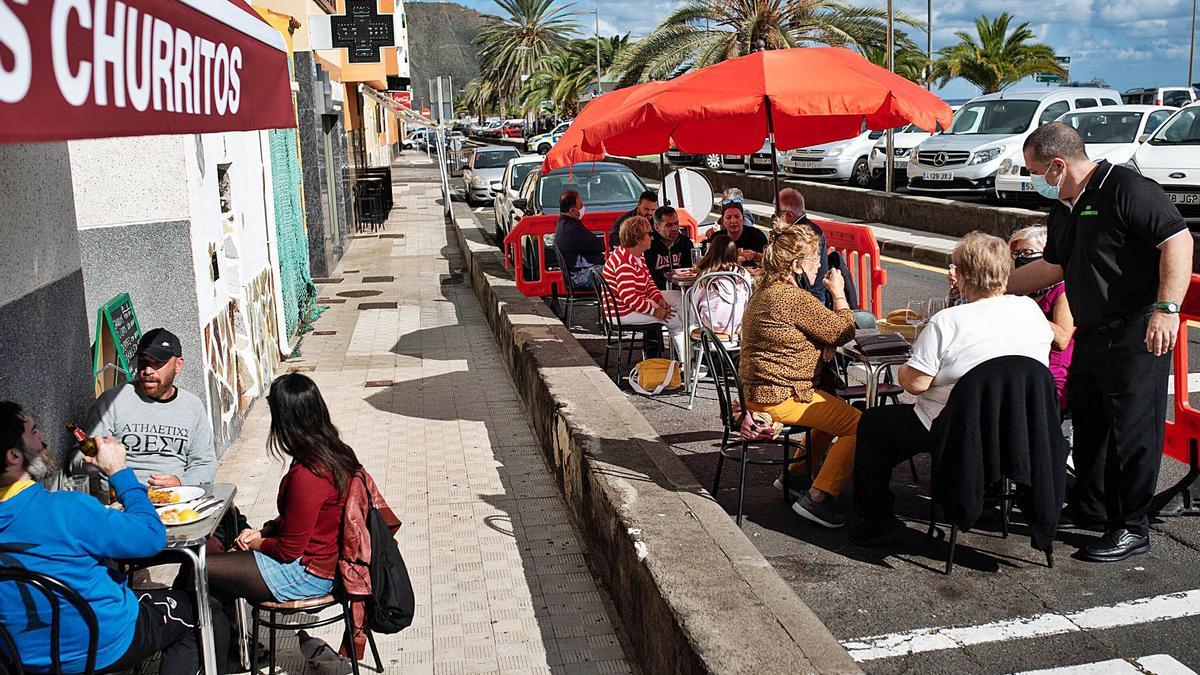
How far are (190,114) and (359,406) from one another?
5664 millimetres

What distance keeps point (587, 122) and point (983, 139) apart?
1544 centimetres

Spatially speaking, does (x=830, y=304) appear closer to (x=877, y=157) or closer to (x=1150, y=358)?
(x=1150, y=358)

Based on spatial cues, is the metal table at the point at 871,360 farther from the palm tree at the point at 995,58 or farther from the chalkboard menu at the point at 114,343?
the palm tree at the point at 995,58

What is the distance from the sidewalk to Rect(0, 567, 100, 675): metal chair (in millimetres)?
1263

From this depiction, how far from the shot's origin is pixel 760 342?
17.9 feet

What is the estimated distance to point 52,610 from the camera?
3215 mm

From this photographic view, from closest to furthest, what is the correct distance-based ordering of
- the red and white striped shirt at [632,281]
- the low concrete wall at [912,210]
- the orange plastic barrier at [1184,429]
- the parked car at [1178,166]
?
the orange plastic barrier at [1184,429] → the red and white striped shirt at [632,281] → the parked car at [1178,166] → the low concrete wall at [912,210]

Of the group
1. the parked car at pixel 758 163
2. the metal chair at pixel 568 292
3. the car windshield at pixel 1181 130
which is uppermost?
the car windshield at pixel 1181 130

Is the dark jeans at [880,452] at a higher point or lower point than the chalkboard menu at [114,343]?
lower

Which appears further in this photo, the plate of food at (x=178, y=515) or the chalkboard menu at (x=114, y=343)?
the chalkboard menu at (x=114, y=343)

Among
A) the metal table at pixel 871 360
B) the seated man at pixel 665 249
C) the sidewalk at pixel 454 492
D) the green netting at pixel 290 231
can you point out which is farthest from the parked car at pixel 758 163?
the metal table at pixel 871 360

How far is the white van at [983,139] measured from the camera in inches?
834

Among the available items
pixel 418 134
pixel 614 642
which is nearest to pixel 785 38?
pixel 614 642

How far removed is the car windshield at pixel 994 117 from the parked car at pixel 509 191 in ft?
27.5
